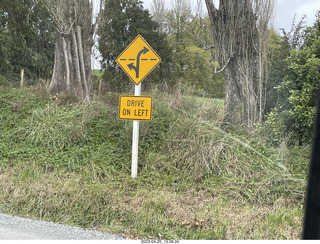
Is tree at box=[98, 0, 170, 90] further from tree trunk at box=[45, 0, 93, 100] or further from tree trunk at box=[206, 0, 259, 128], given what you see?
tree trunk at box=[206, 0, 259, 128]

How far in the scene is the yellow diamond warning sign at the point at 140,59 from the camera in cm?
584

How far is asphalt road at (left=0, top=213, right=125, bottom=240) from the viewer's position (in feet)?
12.5

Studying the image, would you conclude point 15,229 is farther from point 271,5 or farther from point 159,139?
point 271,5

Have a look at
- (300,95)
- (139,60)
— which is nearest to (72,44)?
(139,60)

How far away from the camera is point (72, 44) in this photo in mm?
9938

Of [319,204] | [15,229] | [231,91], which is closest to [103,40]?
[231,91]

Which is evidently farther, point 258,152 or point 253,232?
point 258,152

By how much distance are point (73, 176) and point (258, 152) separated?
344 cm

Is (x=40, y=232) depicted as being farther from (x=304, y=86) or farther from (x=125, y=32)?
(x=125, y=32)

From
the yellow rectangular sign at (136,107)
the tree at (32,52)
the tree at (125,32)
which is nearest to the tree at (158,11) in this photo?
the tree at (125,32)

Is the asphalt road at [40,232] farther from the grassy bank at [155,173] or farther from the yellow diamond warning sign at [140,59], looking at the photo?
the yellow diamond warning sign at [140,59]

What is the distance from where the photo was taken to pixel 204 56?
90.3ft

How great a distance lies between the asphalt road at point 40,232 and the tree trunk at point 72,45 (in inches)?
199

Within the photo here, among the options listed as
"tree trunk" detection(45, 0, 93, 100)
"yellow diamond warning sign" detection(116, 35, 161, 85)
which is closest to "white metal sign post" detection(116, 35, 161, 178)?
"yellow diamond warning sign" detection(116, 35, 161, 85)
